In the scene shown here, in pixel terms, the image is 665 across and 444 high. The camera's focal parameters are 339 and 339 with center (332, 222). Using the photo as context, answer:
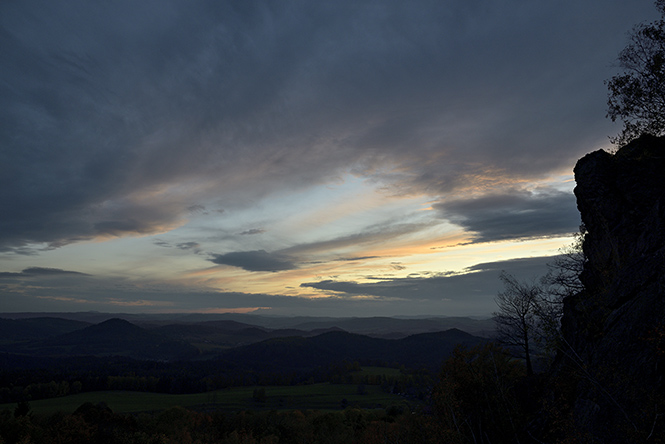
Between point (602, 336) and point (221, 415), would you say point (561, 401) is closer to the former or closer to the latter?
point (602, 336)

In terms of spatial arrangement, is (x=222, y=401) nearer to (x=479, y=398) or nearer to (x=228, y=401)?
(x=228, y=401)

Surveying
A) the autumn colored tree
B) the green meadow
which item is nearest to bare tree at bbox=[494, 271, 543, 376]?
the autumn colored tree

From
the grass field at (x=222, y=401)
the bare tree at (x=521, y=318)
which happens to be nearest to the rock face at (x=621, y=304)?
the bare tree at (x=521, y=318)

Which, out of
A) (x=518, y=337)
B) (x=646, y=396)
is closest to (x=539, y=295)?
(x=518, y=337)

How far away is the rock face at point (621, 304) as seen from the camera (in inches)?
691

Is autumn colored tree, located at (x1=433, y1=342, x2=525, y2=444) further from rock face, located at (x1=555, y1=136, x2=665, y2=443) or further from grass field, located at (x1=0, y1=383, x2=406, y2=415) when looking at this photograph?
grass field, located at (x1=0, y1=383, x2=406, y2=415)

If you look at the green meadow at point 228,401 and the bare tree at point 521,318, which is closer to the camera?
the bare tree at point 521,318

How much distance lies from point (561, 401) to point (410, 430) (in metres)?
16.4

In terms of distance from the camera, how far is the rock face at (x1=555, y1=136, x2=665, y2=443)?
1756 cm

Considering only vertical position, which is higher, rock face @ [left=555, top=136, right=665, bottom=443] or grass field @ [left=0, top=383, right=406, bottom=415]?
rock face @ [left=555, top=136, right=665, bottom=443]

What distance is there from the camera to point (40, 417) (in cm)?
6838

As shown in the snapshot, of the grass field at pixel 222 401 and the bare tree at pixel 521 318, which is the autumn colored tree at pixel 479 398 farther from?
the grass field at pixel 222 401

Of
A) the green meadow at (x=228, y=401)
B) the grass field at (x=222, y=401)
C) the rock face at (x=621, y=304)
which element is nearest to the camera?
the rock face at (x=621, y=304)

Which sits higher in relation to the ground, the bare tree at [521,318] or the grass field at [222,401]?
the bare tree at [521,318]
